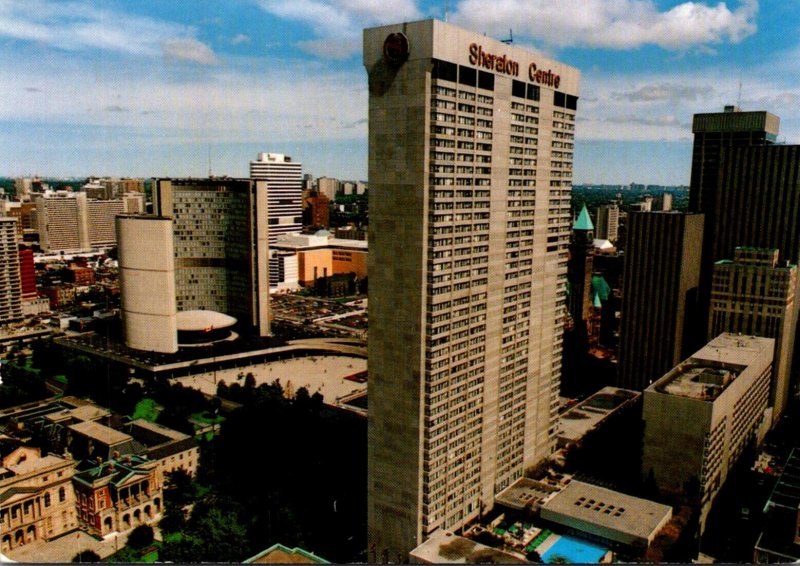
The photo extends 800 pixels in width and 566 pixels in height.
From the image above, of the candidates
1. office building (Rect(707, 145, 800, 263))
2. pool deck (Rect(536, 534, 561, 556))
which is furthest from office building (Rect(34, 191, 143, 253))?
pool deck (Rect(536, 534, 561, 556))

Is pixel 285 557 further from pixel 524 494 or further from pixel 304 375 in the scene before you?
pixel 304 375

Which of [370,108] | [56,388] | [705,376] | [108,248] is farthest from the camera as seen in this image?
[108,248]

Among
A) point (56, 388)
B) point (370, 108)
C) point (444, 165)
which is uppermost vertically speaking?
point (370, 108)

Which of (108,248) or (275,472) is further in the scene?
(108,248)

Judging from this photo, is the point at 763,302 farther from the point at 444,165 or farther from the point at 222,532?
the point at 222,532

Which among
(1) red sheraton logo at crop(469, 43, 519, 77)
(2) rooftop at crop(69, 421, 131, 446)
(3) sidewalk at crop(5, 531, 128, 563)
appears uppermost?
(1) red sheraton logo at crop(469, 43, 519, 77)

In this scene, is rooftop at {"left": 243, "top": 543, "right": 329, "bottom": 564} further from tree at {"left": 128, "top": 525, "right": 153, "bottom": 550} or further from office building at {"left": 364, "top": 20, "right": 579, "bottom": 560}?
tree at {"left": 128, "top": 525, "right": 153, "bottom": 550}

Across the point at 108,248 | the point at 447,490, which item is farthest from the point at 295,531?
the point at 108,248

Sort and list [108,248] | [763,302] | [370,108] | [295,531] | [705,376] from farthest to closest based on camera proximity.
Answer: [108,248], [763,302], [705,376], [295,531], [370,108]
